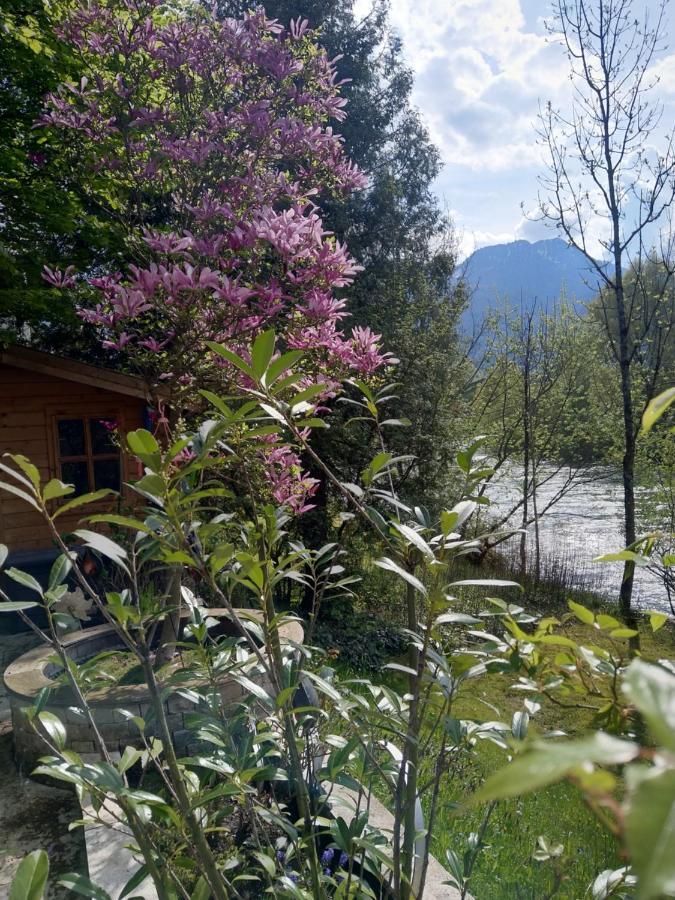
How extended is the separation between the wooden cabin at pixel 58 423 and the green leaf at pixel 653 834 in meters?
6.52

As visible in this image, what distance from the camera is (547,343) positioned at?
10641mm

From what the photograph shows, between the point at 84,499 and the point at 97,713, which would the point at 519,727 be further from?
the point at 97,713

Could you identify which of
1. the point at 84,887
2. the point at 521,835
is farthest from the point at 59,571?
the point at 521,835

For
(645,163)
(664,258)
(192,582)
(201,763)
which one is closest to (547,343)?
(664,258)

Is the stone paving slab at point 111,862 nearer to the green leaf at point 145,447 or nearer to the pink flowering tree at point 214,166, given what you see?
the pink flowering tree at point 214,166

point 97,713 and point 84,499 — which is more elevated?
point 84,499

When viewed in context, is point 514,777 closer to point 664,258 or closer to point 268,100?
point 268,100

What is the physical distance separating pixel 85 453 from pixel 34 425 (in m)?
0.62

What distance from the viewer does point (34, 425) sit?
6922 mm

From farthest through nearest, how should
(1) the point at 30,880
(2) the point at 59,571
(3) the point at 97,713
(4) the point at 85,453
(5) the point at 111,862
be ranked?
(4) the point at 85,453
(3) the point at 97,713
(5) the point at 111,862
(2) the point at 59,571
(1) the point at 30,880

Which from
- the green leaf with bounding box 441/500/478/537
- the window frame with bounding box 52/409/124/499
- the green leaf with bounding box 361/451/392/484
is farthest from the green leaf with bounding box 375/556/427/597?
the window frame with bounding box 52/409/124/499

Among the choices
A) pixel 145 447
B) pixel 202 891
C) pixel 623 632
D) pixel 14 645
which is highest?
pixel 145 447

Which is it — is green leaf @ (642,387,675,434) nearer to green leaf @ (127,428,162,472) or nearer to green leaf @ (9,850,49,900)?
green leaf @ (127,428,162,472)

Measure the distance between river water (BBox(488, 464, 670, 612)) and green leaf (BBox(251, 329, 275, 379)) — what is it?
256 inches
